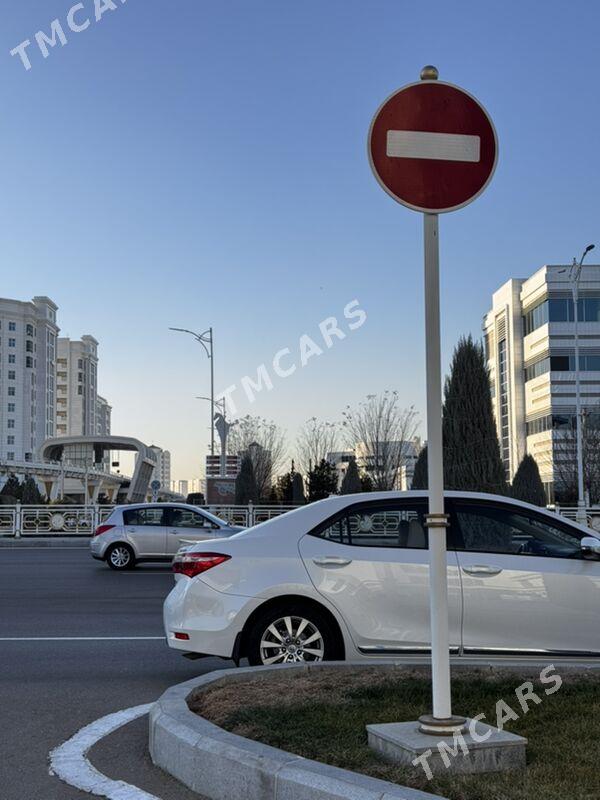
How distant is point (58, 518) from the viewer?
33.1m

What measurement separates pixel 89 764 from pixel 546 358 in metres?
74.4

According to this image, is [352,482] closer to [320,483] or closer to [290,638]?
[320,483]

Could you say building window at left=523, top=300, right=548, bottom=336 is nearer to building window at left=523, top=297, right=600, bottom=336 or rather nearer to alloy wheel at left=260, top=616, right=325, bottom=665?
building window at left=523, top=297, right=600, bottom=336

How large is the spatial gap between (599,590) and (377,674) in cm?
203

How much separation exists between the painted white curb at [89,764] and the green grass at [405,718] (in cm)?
67

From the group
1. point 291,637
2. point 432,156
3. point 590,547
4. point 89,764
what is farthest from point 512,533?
point 89,764

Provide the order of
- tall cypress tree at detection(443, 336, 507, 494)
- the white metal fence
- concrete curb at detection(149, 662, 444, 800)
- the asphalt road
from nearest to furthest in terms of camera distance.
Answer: concrete curb at detection(149, 662, 444, 800)
the asphalt road
tall cypress tree at detection(443, 336, 507, 494)
the white metal fence

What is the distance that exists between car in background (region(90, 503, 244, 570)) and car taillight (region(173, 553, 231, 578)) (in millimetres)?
12674

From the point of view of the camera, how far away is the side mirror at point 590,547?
7285 mm

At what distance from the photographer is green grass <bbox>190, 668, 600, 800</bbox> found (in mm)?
4133

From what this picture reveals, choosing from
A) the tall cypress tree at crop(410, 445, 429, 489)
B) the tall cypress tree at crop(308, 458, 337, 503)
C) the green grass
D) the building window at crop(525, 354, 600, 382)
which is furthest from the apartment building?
the green grass

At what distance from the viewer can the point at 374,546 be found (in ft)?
24.5

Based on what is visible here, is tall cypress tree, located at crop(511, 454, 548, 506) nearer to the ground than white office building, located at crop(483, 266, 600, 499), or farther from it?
nearer to the ground

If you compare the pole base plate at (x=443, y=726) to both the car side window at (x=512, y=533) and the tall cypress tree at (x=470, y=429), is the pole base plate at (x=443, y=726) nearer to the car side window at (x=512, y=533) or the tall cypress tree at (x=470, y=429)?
the car side window at (x=512, y=533)
